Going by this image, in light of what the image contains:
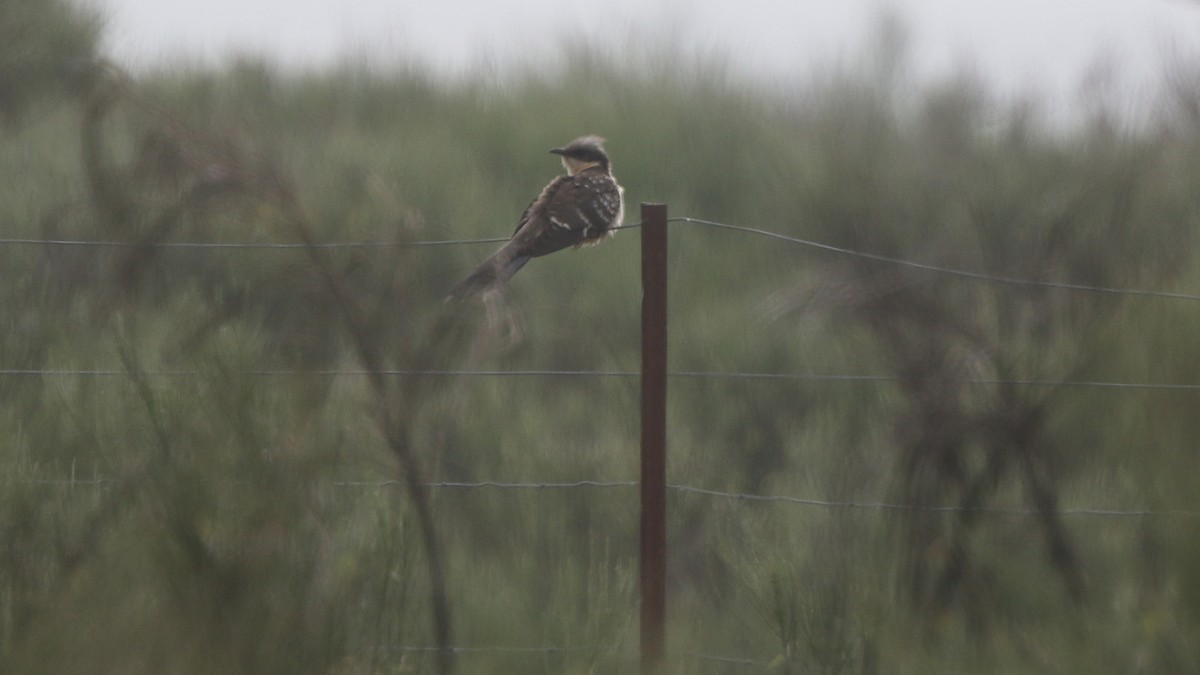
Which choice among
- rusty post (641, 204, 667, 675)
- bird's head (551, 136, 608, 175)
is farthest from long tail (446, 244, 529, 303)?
bird's head (551, 136, 608, 175)

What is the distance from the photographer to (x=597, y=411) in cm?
677

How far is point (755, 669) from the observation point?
3.82 meters

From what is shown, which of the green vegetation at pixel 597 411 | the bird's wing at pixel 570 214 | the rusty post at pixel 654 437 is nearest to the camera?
the green vegetation at pixel 597 411

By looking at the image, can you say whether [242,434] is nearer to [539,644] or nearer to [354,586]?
[354,586]

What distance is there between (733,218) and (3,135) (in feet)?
17.9

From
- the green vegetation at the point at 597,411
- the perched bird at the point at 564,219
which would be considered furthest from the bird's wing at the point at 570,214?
the green vegetation at the point at 597,411

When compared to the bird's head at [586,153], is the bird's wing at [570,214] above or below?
below

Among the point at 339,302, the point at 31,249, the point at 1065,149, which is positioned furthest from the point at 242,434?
the point at 1065,149

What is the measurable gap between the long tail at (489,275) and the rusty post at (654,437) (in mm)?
739

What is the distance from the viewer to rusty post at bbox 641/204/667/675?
382cm

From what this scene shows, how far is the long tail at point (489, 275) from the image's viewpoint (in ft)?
14.3

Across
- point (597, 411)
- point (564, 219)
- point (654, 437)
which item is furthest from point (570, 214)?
point (597, 411)

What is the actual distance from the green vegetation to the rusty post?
11 cm

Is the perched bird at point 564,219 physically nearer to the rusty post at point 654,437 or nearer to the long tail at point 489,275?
the long tail at point 489,275
